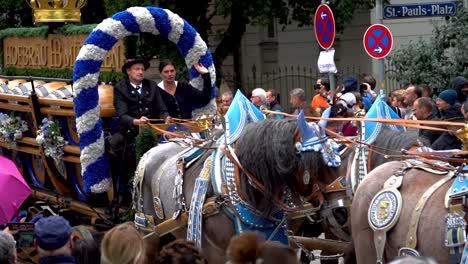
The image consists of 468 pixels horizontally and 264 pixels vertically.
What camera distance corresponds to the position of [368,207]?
20.5 ft

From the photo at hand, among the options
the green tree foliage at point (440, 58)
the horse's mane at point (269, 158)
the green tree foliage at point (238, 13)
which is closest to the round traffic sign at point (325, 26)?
the green tree foliage at point (440, 58)

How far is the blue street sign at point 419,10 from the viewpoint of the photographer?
1244 centimetres

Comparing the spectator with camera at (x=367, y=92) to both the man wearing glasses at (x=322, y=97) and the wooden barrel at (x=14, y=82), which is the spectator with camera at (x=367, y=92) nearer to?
the man wearing glasses at (x=322, y=97)

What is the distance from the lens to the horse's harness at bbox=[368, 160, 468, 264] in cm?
557

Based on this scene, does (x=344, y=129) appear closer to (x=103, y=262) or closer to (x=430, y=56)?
(x=103, y=262)

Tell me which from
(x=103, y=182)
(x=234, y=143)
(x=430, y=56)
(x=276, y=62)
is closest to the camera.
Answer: (x=234, y=143)

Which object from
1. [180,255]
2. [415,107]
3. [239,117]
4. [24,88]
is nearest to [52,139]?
[24,88]

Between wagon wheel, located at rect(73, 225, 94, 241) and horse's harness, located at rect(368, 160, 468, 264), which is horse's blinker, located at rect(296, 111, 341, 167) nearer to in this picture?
horse's harness, located at rect(368, 160, 468, 264)

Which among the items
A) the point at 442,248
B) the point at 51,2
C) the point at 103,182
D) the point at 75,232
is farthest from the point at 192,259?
the point at 51,2

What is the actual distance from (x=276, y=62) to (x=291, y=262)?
22375 mm

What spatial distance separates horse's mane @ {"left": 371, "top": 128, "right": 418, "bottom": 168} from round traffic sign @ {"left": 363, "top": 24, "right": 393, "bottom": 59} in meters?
5.74

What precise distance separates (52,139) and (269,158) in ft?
13.2

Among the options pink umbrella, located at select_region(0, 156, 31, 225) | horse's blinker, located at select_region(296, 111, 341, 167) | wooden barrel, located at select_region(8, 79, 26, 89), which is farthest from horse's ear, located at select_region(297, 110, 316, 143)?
wooden barrel, located at select_region(8, 79, 26, 89)

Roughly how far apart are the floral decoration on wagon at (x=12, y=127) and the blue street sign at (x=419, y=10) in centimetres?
452
